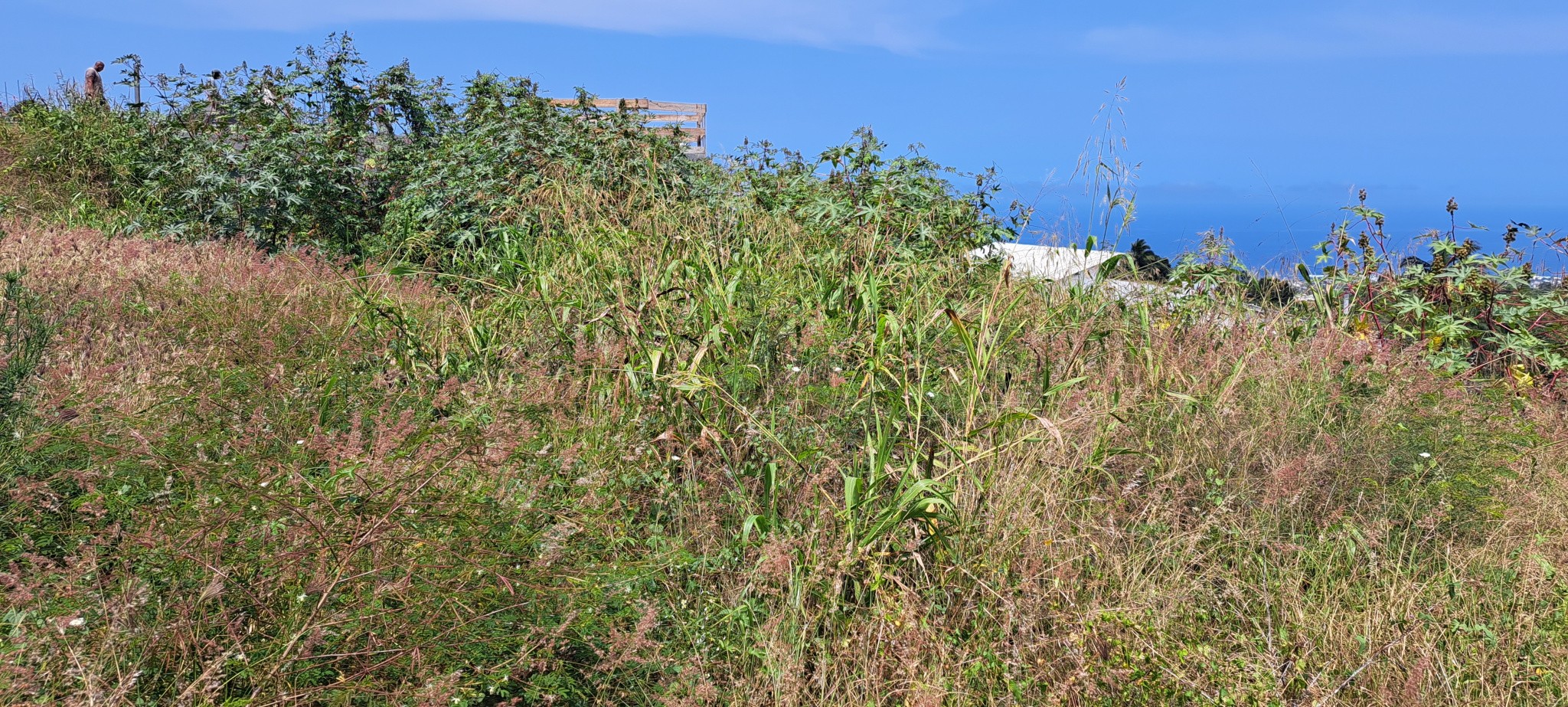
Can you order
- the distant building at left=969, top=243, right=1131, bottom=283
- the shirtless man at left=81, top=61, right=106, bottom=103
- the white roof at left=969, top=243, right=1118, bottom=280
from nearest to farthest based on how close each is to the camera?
the distant building at left=969, top=243, right=1131, bottom=283, the white roof at left=969, top=243, right=1118, bottom=280, the shirtless man at left=81, top=61, right=106, bottom=103

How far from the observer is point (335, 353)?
14.0 ft

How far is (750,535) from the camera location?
3166 mm

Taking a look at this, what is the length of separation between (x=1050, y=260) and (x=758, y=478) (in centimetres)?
321

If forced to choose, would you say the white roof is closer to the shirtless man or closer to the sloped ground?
the sloped ground

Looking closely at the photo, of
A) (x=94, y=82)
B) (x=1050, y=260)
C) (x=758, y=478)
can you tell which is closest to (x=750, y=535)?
(x=758, y=478)

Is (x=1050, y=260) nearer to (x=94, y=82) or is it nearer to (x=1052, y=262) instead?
(x=1052, y=262)

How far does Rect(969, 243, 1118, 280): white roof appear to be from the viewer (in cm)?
556

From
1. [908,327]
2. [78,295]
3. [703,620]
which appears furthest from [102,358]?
[908,327]

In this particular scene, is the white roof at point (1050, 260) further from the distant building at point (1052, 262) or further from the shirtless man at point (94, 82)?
the shirtless man at point (94, 82)

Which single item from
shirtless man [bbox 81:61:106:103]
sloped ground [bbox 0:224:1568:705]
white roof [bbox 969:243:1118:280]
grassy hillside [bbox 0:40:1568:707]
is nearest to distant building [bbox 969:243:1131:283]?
white roof [bbox 969:243:1118:280]

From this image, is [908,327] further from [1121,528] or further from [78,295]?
[78,295]

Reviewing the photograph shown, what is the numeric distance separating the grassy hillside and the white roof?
0.26 metres

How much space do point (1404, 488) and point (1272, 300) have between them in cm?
252

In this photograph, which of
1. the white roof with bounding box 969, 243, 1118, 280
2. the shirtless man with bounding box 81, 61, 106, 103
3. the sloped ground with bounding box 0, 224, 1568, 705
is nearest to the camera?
the sloped ground with bounding box 0, 224, 1568, 705
